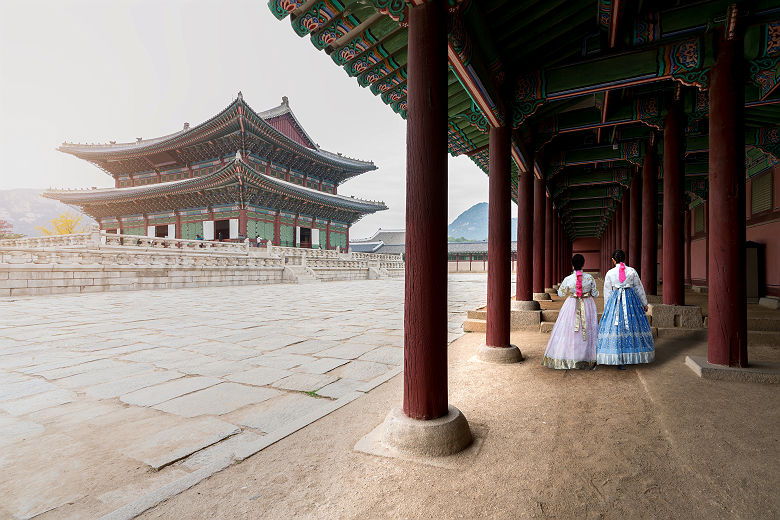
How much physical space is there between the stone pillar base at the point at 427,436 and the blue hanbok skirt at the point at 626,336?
251 cm

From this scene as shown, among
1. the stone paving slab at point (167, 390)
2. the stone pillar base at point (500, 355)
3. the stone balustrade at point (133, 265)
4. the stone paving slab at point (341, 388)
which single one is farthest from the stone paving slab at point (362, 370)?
the stone balustrade at point (133, 265)

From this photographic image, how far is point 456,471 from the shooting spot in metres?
2.08

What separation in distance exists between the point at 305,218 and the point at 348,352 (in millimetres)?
26395

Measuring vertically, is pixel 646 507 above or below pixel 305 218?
below

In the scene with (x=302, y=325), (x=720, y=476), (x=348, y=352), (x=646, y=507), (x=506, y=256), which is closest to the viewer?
(x=646, y=507)

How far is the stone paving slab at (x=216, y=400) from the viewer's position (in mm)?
2949

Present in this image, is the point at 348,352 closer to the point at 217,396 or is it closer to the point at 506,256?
the point at 217,396

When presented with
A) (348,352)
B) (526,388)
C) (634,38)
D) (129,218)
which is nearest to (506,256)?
(526,388)

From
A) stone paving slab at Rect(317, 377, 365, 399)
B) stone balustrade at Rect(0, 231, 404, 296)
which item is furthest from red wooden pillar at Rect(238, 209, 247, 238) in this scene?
stone paving slab at Rect(317, 377, 365, 399)

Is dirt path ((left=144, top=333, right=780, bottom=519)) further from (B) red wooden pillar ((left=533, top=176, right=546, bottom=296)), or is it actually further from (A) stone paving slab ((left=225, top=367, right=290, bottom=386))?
(B) red wooden pillar ((left=533, top=176, right=546, bottom=296))

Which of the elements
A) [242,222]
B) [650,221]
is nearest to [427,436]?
[650,221]

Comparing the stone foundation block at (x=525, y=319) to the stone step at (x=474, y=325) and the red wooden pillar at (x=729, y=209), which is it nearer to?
the stone step at (x=474, y=325)

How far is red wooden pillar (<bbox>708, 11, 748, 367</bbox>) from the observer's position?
11.4 feet

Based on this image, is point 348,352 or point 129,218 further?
point 129,218
